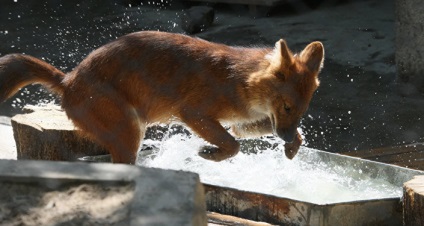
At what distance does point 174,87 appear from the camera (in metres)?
5.80

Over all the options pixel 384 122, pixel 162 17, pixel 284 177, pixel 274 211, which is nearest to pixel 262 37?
pixel 162 17

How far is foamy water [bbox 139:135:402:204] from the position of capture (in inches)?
224

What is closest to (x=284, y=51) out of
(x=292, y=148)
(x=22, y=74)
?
(x=292, y=148)

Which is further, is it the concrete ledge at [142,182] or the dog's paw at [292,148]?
the dog's paw at [292,148]

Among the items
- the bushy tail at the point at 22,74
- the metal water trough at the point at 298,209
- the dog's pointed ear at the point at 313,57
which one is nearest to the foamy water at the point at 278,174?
the metal water trough at the point at 298,209

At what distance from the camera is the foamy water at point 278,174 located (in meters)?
5.68

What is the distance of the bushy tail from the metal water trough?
1.31m

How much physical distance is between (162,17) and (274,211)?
8309 millimetres

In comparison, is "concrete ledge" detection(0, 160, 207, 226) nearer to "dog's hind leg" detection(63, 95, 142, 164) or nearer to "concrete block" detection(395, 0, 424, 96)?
"dog's hind leg" detection(63, 95, 142, 164)

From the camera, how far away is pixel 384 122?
28.6 ft

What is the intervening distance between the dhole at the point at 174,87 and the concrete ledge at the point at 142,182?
7.00 feet

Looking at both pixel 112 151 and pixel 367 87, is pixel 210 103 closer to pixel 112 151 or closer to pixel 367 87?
pixel 112 151

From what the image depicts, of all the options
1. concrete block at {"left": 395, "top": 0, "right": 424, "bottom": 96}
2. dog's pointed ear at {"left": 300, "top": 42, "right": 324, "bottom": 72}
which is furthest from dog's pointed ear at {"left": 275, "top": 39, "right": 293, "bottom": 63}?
concrete block at {"left": 395, "top": 0, "right": 424, "bottom": 96}

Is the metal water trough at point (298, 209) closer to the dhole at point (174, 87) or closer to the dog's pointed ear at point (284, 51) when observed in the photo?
→ the dhole at point (174, 87)
